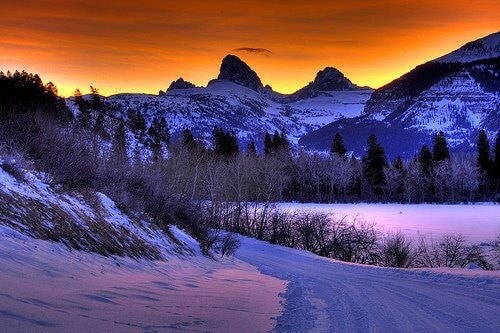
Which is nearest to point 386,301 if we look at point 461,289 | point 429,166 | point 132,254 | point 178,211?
point 461,289

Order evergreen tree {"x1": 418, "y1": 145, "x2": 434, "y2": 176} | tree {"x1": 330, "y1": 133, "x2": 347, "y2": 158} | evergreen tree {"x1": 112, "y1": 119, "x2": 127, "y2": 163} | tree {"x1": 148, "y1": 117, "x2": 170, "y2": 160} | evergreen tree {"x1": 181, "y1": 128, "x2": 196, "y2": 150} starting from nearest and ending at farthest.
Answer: evergreen tree {"x1": 112, "y1": 119, "x2": 127, "y2": 163}, evergreen tree {"x1": 181, "y1": 128, "x2": 196, "y2": 150}, evergreen tree {"x1": 418, "y1": 145, "x2": 434, "y2": 176}, tree {"x1": 148, "y1": 117, "x2": 170, "y2": 160}, tree {"x1": 330, "y1": 133, "x2": 347, "y2": 158}

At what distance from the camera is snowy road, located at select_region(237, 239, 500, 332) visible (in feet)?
24.5

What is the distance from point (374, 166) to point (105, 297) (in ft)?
313

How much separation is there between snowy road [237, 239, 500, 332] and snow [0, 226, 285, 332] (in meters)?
0.74

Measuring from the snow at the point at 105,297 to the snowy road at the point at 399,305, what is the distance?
2.42ft

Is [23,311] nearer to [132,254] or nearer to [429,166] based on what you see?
[132,254]

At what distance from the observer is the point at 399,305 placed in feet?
31.0

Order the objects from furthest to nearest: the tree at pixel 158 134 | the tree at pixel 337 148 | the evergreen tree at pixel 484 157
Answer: the tree at pixel 337 148 → the tree at pixel 158 134 → the evergreen tree at pixel 484 157

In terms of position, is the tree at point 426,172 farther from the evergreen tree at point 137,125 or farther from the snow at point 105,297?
the snow at point 105,297

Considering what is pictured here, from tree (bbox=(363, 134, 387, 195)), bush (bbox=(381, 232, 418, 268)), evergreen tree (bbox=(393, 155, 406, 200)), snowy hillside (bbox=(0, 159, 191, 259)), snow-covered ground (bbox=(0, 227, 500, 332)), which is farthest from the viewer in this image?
tree (bbox=(363, 134, 387, 195))

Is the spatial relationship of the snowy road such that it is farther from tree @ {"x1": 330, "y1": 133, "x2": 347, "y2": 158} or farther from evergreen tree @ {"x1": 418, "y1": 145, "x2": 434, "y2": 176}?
tree @ {"x1": 330, "y1": 133, "x2": 347, "y2": 158}

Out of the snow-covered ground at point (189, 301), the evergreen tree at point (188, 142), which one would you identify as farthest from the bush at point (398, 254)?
the evergreen tree at point (188, 142)

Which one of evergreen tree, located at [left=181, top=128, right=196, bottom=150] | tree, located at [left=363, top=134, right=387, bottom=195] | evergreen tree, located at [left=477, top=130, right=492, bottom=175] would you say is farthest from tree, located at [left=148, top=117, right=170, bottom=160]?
evergreen tree, located at [left=477, top=130, right=492, bottom=175]

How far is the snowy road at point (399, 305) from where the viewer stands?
294 inches
